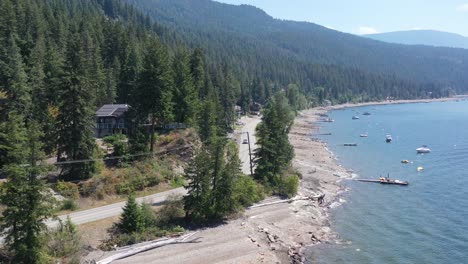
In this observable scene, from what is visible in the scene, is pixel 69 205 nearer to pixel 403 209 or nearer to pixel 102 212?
pixel 102 212

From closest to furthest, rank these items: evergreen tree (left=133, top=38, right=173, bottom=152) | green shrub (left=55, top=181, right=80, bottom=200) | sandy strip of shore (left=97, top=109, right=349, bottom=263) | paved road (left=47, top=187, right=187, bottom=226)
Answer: sandy strip of shore (left=97, top=109, right=349, bottom=263) → paved road (left=47, top=187, right=187, bottom=226) → green shrub (left=55, top=181, right=80, bottom=200) → evergreen tree (left=133, top=38, right=173, bottom=152)

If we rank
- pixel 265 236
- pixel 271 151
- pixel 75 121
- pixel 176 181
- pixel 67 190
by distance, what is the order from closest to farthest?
pixel 67 190, pixel 265 236, pixel 75 121, pixel 176 181, pixel 271 151

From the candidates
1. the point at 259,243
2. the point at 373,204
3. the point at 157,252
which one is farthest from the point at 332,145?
the point at 157,252

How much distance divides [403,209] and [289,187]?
54.0ft

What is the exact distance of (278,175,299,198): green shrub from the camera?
5819 cm

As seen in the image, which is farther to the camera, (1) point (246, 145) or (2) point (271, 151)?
(1) point (246, 145)

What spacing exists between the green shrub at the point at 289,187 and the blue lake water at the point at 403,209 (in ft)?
20.2

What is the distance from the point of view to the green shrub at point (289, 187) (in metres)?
58.2

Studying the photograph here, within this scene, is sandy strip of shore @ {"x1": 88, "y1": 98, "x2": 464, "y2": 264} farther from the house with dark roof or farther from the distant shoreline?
the house with dark roof

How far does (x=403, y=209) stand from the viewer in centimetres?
5862

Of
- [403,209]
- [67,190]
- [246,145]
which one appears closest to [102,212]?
[67,190]

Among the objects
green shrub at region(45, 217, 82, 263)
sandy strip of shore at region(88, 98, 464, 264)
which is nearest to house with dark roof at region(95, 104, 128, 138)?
sandy strip of shore at region(88, 98, 464, 264)

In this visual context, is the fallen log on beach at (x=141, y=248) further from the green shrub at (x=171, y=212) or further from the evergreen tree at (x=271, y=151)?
the evergreen tree at (x=271, y=151)

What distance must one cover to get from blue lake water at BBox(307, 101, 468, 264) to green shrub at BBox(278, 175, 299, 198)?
6.17 metres
